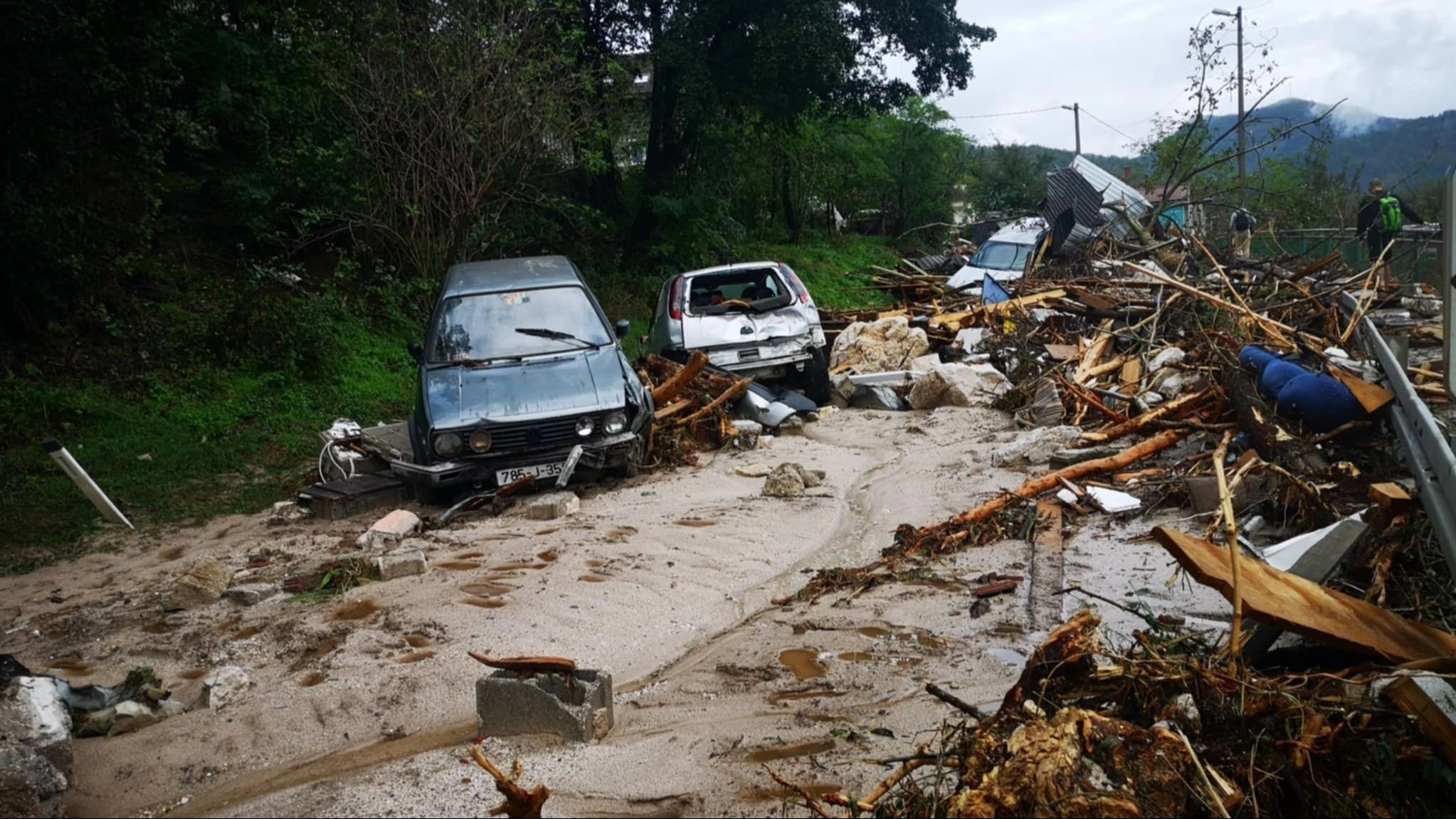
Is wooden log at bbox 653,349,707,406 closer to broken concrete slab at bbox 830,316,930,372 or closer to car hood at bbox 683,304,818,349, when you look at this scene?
car hood at bbox 683,304,818,349

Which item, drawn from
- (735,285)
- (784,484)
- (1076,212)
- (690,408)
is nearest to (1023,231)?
(1076,212)

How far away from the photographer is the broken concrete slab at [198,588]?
6027 millimetres

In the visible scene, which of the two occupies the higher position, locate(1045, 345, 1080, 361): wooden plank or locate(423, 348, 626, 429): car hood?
locate(423, 348, 626, 429): car hood

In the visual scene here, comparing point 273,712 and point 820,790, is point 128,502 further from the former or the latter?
point 820,790

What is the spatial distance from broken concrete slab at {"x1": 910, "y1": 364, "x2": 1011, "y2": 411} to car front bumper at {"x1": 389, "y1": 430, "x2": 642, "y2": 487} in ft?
15.8

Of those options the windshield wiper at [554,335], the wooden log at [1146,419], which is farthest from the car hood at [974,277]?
the windshield wiper at [554,335]

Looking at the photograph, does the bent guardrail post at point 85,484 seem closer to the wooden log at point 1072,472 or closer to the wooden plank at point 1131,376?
the wooden log at point 1072,472

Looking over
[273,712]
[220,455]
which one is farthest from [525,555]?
[220,455]

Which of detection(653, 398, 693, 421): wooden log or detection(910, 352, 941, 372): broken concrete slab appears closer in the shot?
detection(653, 398, 693, 421): wooden log

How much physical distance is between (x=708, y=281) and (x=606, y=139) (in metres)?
6.63

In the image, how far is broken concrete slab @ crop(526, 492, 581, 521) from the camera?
7699 millimetres

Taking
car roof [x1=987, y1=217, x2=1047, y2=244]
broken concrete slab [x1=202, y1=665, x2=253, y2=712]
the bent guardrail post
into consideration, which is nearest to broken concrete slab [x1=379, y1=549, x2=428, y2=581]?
broken concrete slab [x1=202, y1=665, x2=253, y2=712]

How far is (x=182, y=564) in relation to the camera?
7.16 m

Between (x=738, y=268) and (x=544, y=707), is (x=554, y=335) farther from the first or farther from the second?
(x=544, y=707)
